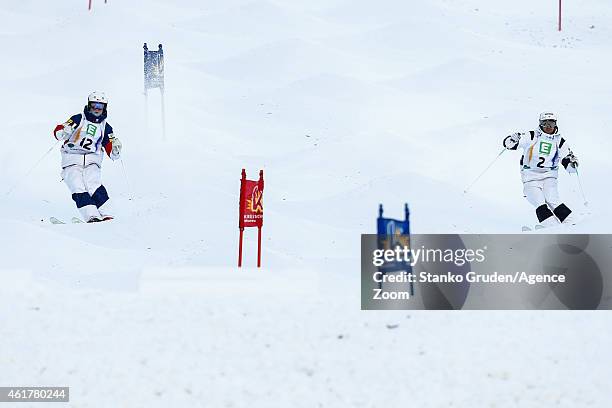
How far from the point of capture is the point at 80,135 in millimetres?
12141

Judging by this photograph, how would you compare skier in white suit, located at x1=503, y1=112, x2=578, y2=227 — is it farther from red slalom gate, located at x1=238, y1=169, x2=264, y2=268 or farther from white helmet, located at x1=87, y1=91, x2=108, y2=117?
white helmet, located at x1=87, y1=91, x2=108, y2=117

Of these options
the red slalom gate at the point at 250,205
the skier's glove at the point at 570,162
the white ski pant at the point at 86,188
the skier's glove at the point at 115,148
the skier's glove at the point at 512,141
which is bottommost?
the red slalom gate at the point at 250,205

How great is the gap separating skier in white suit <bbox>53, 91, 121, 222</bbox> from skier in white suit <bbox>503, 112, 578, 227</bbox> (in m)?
4.93

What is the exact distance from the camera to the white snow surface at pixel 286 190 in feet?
22.1

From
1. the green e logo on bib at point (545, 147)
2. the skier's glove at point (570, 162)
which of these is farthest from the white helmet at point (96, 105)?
the skier's glove at point (570, 162)

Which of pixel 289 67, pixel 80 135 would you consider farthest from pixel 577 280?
pixel 289 67

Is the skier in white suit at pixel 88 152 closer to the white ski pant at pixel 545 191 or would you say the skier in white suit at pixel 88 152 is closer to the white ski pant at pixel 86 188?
the white ski pant at pixel 86 188

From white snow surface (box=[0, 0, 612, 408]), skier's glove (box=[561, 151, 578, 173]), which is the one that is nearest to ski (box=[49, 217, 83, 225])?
white snow surface (box=[0, 0, 612, 408])

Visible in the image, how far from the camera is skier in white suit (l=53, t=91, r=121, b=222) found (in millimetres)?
12086

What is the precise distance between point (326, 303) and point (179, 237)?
417cm

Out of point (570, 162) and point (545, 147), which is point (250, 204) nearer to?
point (545, 147)

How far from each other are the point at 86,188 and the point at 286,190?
9.94 feet

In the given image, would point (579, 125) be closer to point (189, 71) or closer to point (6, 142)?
point (189, 71)

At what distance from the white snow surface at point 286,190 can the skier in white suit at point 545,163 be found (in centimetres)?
53
